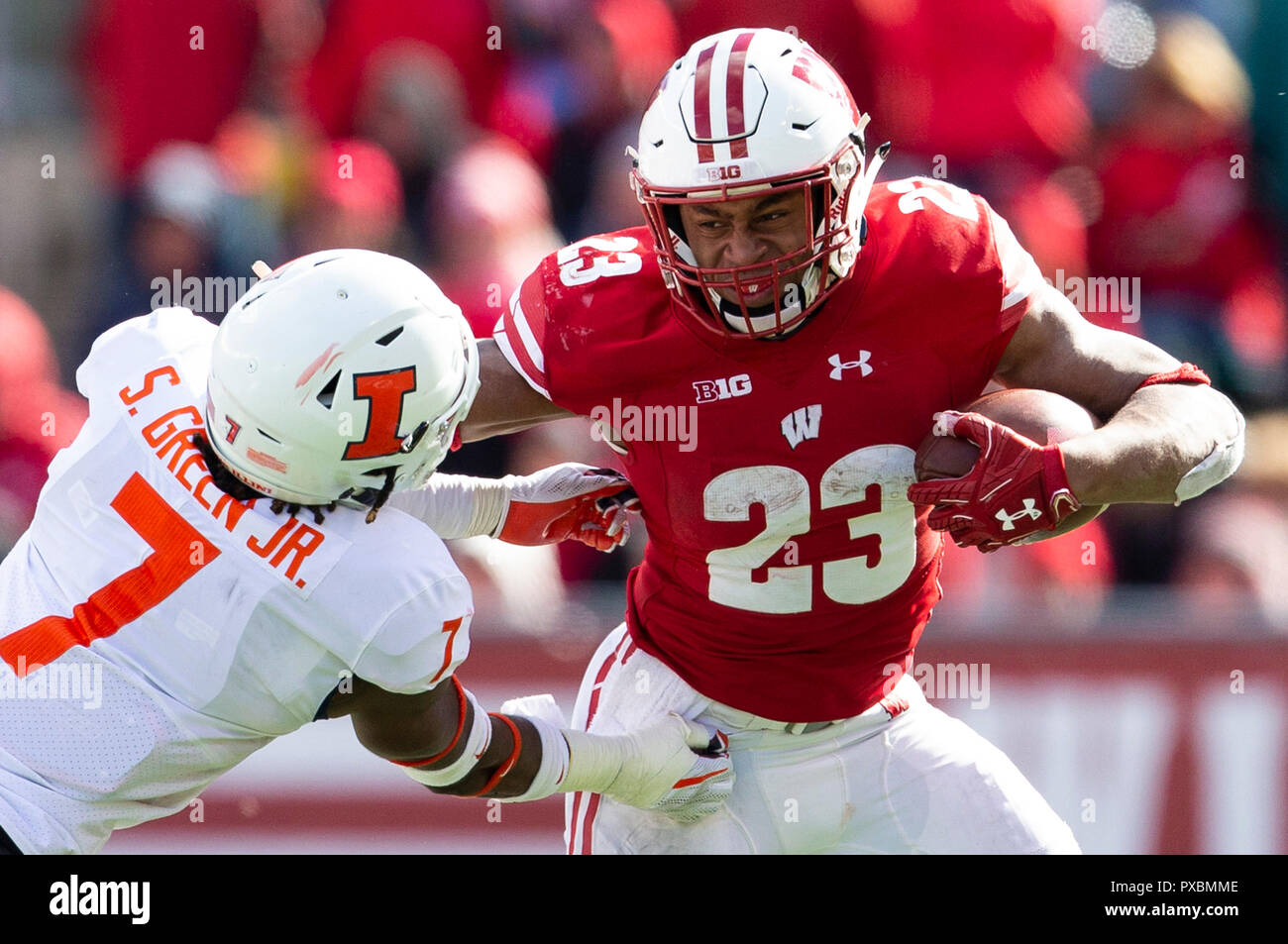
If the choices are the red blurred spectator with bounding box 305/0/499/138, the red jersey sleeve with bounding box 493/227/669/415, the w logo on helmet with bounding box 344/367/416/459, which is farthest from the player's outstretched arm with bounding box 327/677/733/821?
the red blurred spectator with bounding box 305/0/499/138

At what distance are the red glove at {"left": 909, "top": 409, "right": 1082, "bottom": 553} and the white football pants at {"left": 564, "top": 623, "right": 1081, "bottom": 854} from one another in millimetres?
521

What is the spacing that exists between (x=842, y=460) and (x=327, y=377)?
0.98m

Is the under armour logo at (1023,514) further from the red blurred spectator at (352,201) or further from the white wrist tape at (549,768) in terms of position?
the red blurred spectator at (352,201)

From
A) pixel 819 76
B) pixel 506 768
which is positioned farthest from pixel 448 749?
pixel 819 76

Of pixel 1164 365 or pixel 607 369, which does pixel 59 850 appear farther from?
pixel 1164 365

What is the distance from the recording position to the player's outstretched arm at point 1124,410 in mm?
2924

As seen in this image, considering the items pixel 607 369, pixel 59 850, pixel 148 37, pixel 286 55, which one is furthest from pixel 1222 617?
pixel 148 37

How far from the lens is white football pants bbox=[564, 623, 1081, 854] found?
3205 millimetres

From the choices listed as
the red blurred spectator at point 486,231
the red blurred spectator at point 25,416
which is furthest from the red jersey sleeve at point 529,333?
the red blurred spectator at point 25,416

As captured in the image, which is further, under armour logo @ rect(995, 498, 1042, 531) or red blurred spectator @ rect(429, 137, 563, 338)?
red blurred spectator @ rect(429, 137, 563, 338)

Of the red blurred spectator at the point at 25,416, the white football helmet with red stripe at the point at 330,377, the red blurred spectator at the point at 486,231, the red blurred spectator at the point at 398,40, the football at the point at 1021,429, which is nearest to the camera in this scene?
the white football helmet with red stripe at the point at 330,377

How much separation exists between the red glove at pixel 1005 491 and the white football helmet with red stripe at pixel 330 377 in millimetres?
873
